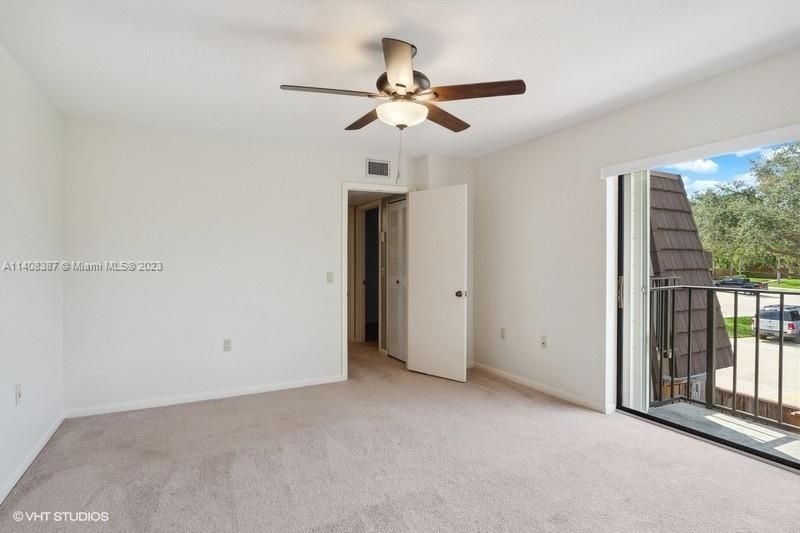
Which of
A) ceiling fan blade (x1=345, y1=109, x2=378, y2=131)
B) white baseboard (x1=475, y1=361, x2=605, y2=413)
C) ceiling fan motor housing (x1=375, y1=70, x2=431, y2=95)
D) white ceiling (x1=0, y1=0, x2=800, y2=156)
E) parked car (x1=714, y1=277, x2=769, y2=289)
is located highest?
white ceiling (x1=0, y1=0, x2=800, y2=156)

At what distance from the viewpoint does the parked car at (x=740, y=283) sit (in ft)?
10.9

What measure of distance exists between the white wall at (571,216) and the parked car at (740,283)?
1.07 meters

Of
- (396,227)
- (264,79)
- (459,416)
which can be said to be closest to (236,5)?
(264,79)

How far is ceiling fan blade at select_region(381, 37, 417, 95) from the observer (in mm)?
1925

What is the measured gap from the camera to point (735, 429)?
122 inches

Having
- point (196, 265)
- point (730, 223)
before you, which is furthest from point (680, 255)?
point (196, 265)

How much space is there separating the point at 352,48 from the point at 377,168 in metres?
2.25

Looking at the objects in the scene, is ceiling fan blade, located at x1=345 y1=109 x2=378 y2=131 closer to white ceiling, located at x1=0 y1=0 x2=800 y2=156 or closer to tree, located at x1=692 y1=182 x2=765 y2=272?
white ceiling, located at x1=0 y1=0 x2=800 y2=156

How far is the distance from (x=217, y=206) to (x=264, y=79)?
156cm

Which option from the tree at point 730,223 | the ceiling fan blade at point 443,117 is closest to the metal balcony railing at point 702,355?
the tree at point 730,223

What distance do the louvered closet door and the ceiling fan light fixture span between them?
2.66 metres

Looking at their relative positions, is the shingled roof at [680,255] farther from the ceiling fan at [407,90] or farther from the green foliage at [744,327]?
the ceiling fan at [407,90]

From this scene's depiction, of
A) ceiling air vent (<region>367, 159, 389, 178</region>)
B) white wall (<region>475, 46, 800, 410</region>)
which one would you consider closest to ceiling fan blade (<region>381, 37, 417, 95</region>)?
white wall (<region>475, 46, 800, 410</region>)

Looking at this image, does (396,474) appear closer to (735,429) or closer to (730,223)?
(735,429)
